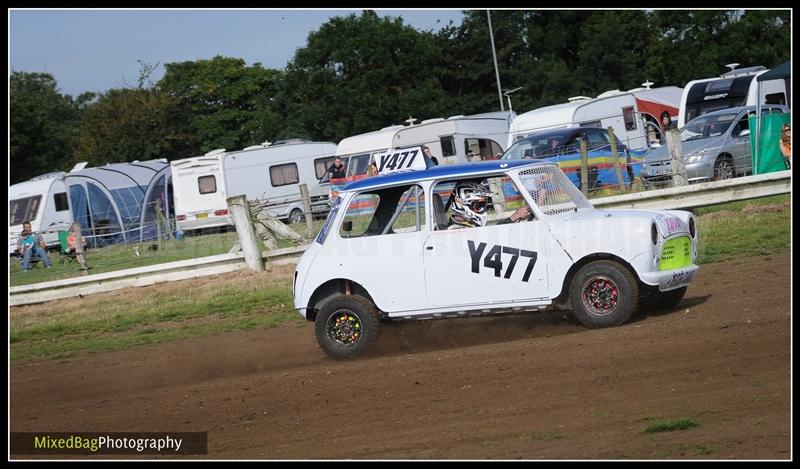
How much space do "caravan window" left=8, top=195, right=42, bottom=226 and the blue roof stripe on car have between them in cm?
2612

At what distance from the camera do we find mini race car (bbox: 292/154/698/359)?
940 centimetres

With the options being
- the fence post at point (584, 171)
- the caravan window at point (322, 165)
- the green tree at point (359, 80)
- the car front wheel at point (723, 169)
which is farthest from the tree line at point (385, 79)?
the fence post at point (584, 171)

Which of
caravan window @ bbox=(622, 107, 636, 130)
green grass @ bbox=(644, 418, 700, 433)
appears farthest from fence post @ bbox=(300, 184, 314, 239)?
caravan window @ bbox=(622, 107, 636, 130)

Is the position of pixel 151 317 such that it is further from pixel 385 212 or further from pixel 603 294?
pixel 603 294

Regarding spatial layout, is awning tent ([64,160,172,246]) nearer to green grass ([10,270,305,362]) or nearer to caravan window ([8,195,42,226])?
caravan window ([8,195,42,226])

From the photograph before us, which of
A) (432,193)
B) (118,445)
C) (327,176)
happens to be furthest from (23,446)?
(327,176)

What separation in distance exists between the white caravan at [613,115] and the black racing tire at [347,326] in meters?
16.7

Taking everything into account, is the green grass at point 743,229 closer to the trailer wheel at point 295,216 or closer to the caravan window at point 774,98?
the trailer wheel at point 295,216

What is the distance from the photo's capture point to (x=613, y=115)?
95.2 ft

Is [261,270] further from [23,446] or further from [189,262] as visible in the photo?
[23,446]

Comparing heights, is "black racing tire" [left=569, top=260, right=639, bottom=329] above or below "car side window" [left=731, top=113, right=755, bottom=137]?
below

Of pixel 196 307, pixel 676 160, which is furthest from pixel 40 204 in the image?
pixel 676 160

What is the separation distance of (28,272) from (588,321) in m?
16.1

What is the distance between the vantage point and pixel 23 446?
829cm
